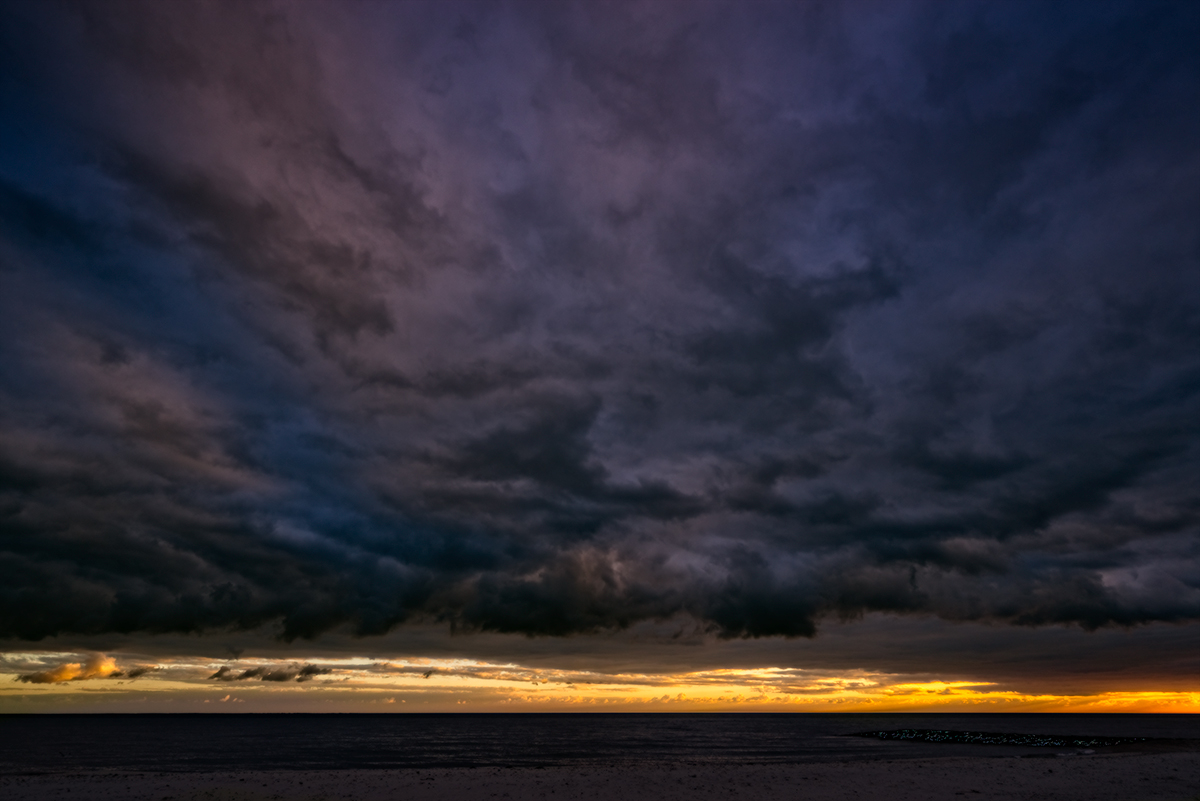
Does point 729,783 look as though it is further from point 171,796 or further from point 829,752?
point 829,752

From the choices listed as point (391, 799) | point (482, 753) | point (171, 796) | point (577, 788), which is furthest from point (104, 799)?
point (482, 753)

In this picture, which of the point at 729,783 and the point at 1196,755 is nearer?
the point at 729,783

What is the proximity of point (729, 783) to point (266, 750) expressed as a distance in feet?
319

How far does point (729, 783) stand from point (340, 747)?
3798 inches

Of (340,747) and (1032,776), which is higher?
(1032,776)

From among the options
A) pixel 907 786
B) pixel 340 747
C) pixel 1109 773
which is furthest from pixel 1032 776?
pixel 340 747

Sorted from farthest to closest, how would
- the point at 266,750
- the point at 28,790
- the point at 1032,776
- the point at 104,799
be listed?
1. the point at 266,750
2. the point at 1032,776
3. the point at 28,790
4. the point at 104,799

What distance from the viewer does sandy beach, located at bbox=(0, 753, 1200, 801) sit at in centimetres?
4900

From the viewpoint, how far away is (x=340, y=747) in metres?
124

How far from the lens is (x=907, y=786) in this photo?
5350cm

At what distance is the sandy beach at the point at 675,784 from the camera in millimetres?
49000

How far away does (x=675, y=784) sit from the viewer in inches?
2169

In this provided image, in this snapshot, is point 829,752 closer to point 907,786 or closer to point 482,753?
point 482,753

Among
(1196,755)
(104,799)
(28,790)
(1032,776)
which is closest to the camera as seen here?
(104,799)
